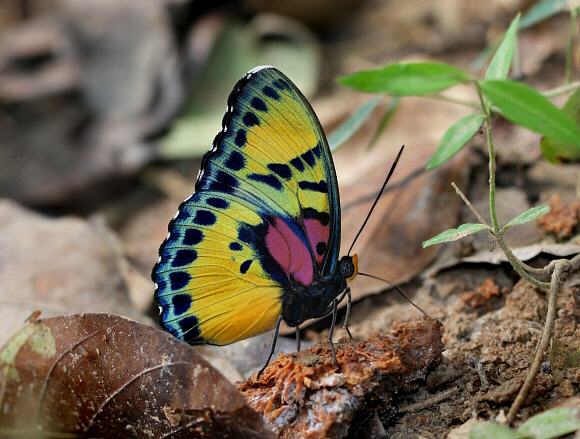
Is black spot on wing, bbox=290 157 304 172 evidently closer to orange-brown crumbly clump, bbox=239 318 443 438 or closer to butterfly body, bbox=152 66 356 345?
butterfly body, bbox=152 66 356 345

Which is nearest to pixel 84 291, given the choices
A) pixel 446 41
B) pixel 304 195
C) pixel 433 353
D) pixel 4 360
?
pixel 4 360

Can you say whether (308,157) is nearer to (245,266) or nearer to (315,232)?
(315,232)

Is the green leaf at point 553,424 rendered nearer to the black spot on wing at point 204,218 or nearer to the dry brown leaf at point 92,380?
the dry brown leaf at point 92,380

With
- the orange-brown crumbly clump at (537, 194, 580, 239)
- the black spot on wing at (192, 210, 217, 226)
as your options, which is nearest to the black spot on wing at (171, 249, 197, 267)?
the black spot on wing at (192, 210, 217, 226)

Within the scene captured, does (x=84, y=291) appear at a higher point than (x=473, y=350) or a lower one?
lower

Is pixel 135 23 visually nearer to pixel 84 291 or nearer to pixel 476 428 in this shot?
pixel 84 291
